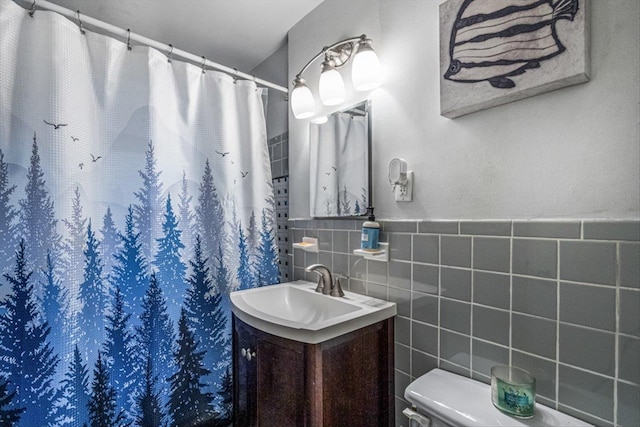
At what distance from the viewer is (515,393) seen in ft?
2.36

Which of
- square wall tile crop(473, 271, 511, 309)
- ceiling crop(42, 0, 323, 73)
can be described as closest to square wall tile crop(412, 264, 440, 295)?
square wall tile crop(473, 271, 511, 309)

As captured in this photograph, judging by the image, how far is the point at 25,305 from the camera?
3.36 ft

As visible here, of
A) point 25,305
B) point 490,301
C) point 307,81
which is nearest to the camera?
point 490,301

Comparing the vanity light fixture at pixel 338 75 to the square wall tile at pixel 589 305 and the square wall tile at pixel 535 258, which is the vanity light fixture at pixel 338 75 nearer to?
the square wall tile at pixel 535 258

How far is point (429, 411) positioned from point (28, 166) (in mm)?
1548

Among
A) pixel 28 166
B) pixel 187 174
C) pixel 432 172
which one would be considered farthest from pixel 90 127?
pixel 432 172

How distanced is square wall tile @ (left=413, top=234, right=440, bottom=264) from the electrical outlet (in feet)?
0.48

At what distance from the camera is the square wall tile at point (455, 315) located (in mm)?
920

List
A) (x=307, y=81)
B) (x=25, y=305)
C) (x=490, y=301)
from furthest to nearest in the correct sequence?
(x=307, y=81)
(x=25, y=305)
(x=490, y=301)

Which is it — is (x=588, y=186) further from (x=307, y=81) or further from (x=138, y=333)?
(x=138, y=333)

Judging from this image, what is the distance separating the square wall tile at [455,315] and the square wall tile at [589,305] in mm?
243

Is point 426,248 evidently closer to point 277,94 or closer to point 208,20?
point 277,94

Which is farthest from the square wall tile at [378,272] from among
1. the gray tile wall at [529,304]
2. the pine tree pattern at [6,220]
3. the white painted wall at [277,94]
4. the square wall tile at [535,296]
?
the pine tree pattern at [6,220]

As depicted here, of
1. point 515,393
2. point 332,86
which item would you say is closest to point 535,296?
point 515,393
